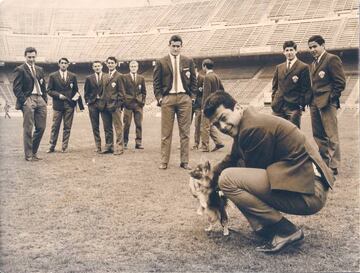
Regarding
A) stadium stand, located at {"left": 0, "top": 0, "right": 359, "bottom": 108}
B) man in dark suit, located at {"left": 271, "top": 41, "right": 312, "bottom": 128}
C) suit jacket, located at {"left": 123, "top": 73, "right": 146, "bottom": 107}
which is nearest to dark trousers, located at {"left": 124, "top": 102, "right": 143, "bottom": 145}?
suit jacket, located at {"left": 123, "top": 73, "right": 146, "bottom": 107}

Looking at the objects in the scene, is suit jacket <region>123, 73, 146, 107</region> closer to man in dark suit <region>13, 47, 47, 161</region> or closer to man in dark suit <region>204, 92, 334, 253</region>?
man in dark suit <region>13, 47, 47, 161</region>

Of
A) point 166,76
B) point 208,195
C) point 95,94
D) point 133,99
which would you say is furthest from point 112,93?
point 208,195

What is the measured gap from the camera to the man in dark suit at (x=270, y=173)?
11.5ft

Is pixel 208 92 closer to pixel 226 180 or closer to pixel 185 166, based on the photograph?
pixel 185 166

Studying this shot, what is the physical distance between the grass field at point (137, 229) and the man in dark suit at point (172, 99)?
42 cm

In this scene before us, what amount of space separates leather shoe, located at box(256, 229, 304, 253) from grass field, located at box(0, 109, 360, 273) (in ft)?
0.23

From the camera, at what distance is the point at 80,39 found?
119 feet

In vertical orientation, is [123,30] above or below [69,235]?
below

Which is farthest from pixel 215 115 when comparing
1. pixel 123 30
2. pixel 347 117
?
pixel 123 30

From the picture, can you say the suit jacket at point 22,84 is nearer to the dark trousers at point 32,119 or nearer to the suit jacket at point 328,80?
the dark trousers at point 32,119

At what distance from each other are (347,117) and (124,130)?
11.8m

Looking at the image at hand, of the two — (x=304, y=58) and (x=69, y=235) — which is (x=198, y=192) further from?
(x=304, y=58)

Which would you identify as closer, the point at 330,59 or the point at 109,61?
the point at 330,59

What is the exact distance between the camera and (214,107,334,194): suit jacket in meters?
3.51
